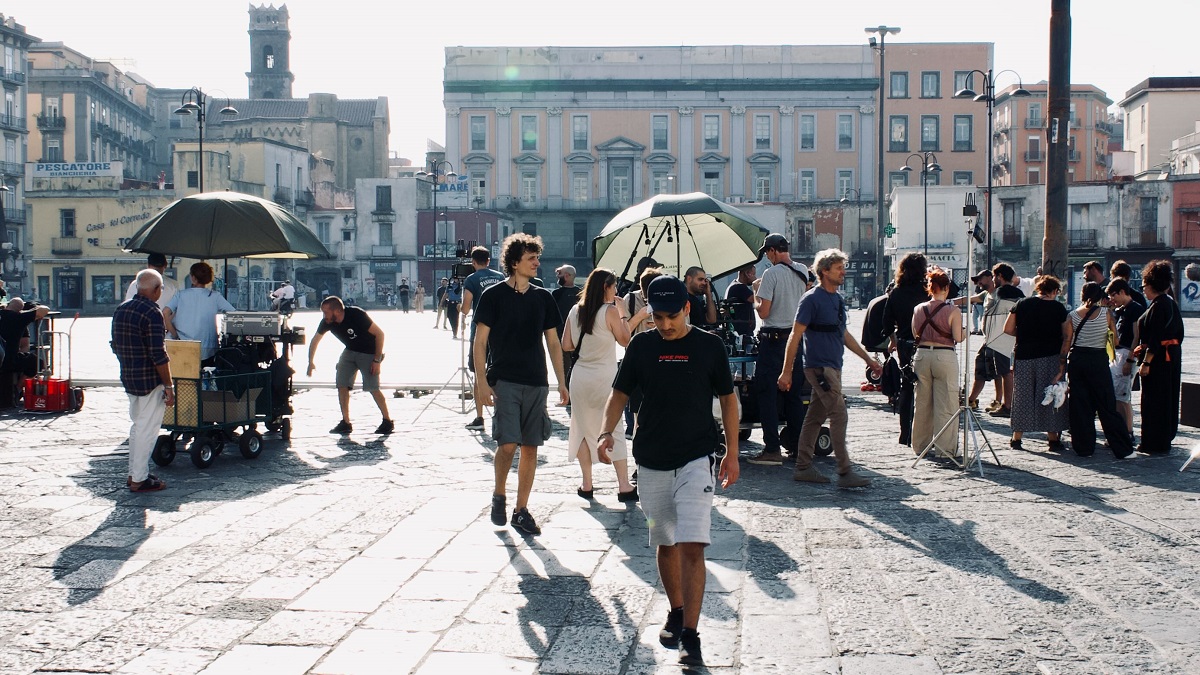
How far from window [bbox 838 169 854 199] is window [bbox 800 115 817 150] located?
2282 mm

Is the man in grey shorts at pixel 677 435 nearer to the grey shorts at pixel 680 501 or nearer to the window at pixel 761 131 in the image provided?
the grey shorts at pixel 680 501

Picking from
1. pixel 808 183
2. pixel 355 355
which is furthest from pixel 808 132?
pixel 355 355

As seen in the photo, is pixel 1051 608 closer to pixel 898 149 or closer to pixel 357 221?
pixel 357 221

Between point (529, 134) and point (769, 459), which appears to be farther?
point (529, 134)

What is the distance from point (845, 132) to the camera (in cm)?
7212

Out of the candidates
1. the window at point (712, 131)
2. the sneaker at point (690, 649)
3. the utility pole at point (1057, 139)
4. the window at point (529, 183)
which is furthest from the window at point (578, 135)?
the sneaker at point (690, 649)

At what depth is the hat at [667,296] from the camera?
4652 millimetres

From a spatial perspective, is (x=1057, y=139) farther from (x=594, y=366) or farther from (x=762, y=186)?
(x=762, y=186)

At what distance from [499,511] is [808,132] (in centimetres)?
6800

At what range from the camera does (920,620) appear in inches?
196

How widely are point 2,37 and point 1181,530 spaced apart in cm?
7283

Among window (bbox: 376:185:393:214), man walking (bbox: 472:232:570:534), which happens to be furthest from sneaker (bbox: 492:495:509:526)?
window (bbox: 376:185:393:214)

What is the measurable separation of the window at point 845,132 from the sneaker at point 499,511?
2672 inches

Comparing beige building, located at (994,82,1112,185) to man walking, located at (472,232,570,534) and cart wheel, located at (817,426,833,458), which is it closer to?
cart wheel, located at (817,426,833,458)
